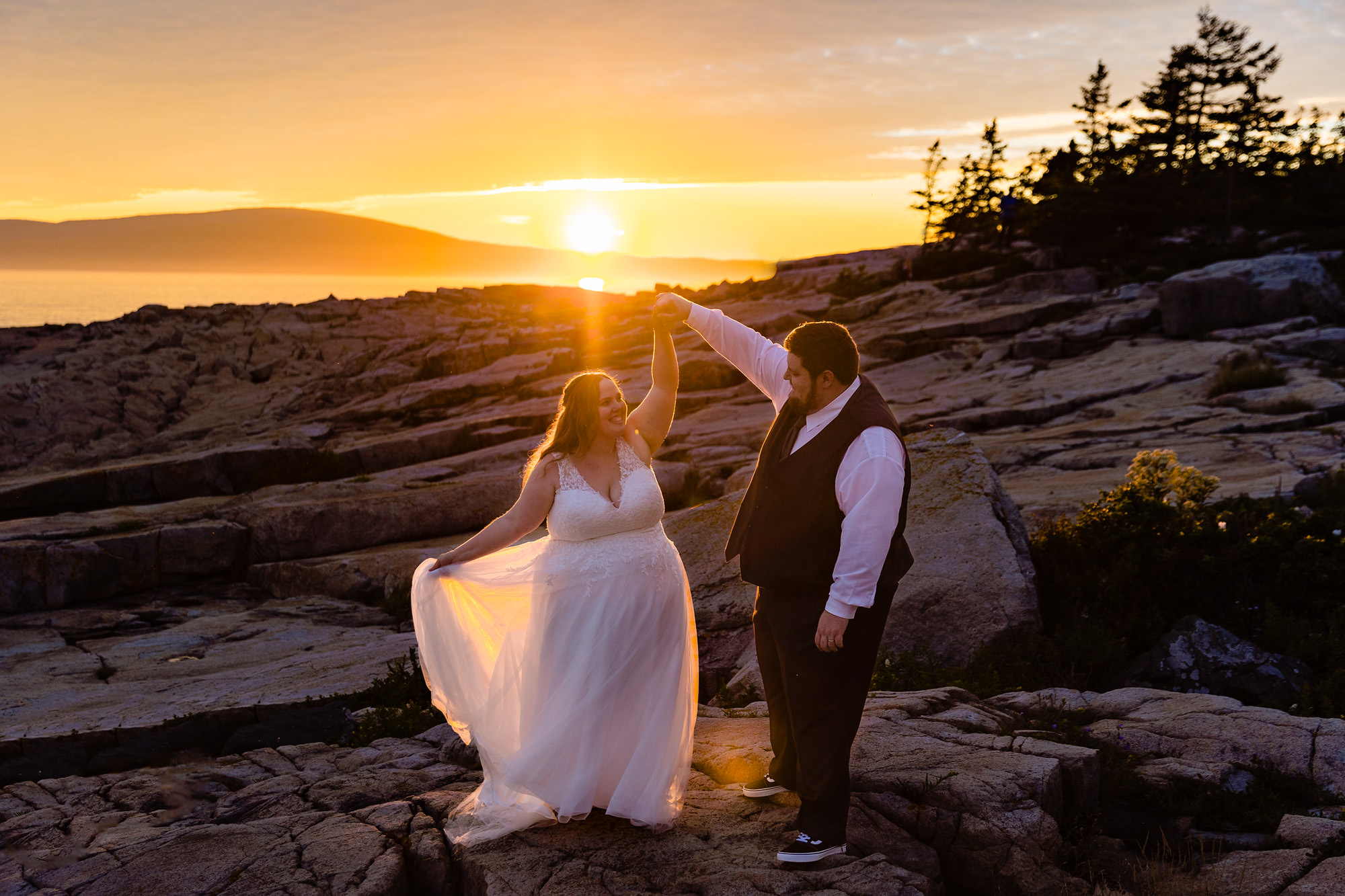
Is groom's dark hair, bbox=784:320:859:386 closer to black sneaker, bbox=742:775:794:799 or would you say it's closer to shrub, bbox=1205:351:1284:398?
black sneaker, bbox=742:775:794:799

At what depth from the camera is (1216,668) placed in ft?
25.0

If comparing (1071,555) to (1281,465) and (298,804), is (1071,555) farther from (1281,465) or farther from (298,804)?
(298,804)

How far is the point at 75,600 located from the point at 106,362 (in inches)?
858

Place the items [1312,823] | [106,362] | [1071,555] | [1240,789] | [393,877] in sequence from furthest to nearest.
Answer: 1. [106,362]
2. [1071,555]
3. [1240,789]
4. [1312,823]
5. [393,877]

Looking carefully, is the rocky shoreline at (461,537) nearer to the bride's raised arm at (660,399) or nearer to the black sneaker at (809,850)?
the black sneaker at (809,850)

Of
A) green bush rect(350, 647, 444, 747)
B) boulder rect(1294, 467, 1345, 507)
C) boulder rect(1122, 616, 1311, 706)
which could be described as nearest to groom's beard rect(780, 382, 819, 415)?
green bush rect(350, 647, 444, 747)

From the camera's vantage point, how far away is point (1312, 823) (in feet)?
16.2

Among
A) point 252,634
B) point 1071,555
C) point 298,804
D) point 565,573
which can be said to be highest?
point 565,573

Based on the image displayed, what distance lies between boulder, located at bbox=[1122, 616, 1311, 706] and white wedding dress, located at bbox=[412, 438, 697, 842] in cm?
476

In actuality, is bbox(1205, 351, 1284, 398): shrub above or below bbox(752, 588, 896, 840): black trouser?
above

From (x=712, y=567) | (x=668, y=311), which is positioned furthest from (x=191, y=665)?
(x=668, y=311)

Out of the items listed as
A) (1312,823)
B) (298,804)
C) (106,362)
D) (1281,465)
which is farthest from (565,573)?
(106,362)

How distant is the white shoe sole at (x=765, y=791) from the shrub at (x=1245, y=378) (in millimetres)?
16636

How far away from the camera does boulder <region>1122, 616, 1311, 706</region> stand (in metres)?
7.37
